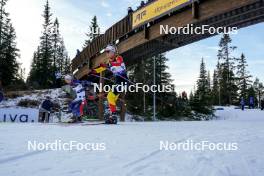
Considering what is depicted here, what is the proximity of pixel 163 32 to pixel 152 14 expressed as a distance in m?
1.04

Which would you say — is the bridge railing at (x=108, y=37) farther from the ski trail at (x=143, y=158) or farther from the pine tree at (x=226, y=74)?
the pine tree at (x=226, y=74)

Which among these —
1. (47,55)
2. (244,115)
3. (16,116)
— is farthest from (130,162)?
(47,55)

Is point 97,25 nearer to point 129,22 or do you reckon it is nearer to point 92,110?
point 92,110

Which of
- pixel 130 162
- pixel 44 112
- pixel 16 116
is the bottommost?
pixel 130 162

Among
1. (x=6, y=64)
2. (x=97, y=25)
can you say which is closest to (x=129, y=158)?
(x=6, y=64)

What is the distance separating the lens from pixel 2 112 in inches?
674

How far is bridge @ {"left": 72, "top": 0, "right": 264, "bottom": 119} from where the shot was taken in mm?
11547

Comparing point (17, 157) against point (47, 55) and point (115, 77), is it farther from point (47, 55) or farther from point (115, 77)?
point (47, 55)
